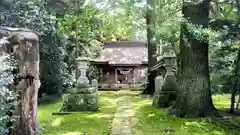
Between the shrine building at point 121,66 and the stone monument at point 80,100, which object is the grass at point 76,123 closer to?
the stone monument at point 80,100

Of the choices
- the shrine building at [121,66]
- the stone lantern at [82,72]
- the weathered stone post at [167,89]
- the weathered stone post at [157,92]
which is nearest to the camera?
the stone lantern at [82,72]

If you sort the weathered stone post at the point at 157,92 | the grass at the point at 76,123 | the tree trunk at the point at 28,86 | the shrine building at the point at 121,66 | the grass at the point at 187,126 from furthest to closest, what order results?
1. the shrine building at the point at 121,66
2. the weathered stone post at the point at 157,92
3. the grass at the point at 76,123
4. the grass at the point at 187,126
5. the tree trunk at the point at 28,86

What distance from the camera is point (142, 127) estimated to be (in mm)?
6371

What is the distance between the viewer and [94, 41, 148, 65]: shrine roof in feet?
78.5

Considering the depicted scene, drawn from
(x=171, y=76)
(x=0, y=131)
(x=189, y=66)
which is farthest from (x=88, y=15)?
(x=0, y=131)

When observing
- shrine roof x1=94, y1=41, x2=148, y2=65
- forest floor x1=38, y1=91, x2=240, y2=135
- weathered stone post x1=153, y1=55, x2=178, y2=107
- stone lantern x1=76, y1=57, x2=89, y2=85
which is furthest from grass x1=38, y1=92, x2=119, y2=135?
shrine roof x1=94, y1=41, x2=148, y2=65

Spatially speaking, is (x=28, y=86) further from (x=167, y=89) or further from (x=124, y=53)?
(x=124, y=53)

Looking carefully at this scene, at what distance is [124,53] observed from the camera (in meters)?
→ 25.7

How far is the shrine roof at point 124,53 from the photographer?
23922 millimetres

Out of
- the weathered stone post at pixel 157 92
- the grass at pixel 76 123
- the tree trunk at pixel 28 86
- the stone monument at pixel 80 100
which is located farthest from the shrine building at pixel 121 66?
the tree trunk at pixel 28 86

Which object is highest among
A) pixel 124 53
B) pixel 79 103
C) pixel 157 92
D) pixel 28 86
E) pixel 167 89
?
pixel 124 53

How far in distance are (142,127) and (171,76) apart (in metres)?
3.89

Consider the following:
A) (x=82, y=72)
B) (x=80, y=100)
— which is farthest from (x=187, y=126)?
(x=82, y=72)

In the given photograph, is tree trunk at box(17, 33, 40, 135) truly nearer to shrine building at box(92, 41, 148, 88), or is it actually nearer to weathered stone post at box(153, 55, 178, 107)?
weathered stone post at box(153, 55, 178, 107)
